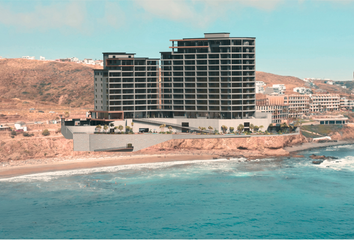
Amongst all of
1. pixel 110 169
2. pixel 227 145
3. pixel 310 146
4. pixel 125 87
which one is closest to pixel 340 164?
pixel 310 146

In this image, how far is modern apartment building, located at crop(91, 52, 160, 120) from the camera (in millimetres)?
144875

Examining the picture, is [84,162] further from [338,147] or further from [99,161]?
[338,147]

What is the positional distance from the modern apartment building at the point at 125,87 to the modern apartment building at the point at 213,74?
24.1 ft

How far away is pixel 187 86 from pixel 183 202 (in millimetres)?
74175

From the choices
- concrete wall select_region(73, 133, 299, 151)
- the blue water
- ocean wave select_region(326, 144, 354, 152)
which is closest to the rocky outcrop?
concrete wall select_region(73, 133, 299, 151)

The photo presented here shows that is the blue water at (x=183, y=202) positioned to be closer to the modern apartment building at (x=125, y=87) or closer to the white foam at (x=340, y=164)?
the white foam at (x=340, y=164)

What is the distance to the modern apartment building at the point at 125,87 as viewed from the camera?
14488cm

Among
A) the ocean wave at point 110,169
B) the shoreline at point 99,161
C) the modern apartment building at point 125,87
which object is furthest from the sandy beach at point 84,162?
the modern apartment building at point 125,87

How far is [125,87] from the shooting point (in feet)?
480

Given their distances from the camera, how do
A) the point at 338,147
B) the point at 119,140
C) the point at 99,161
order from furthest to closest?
the point at 338,147
the point at 119,140
the point at 99,161

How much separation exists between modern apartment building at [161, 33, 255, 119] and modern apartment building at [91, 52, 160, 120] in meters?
7.34

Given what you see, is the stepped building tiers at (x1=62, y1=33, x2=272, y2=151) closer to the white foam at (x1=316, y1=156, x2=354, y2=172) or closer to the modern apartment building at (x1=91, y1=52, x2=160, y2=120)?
the modern apartment building at (x1=91, y1=52, x2=160, y2=120)

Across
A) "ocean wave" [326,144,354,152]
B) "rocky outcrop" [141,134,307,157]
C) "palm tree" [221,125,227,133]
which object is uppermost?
"palm tree" [221,125,227,133]

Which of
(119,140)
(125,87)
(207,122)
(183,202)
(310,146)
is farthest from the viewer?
(310,146)
